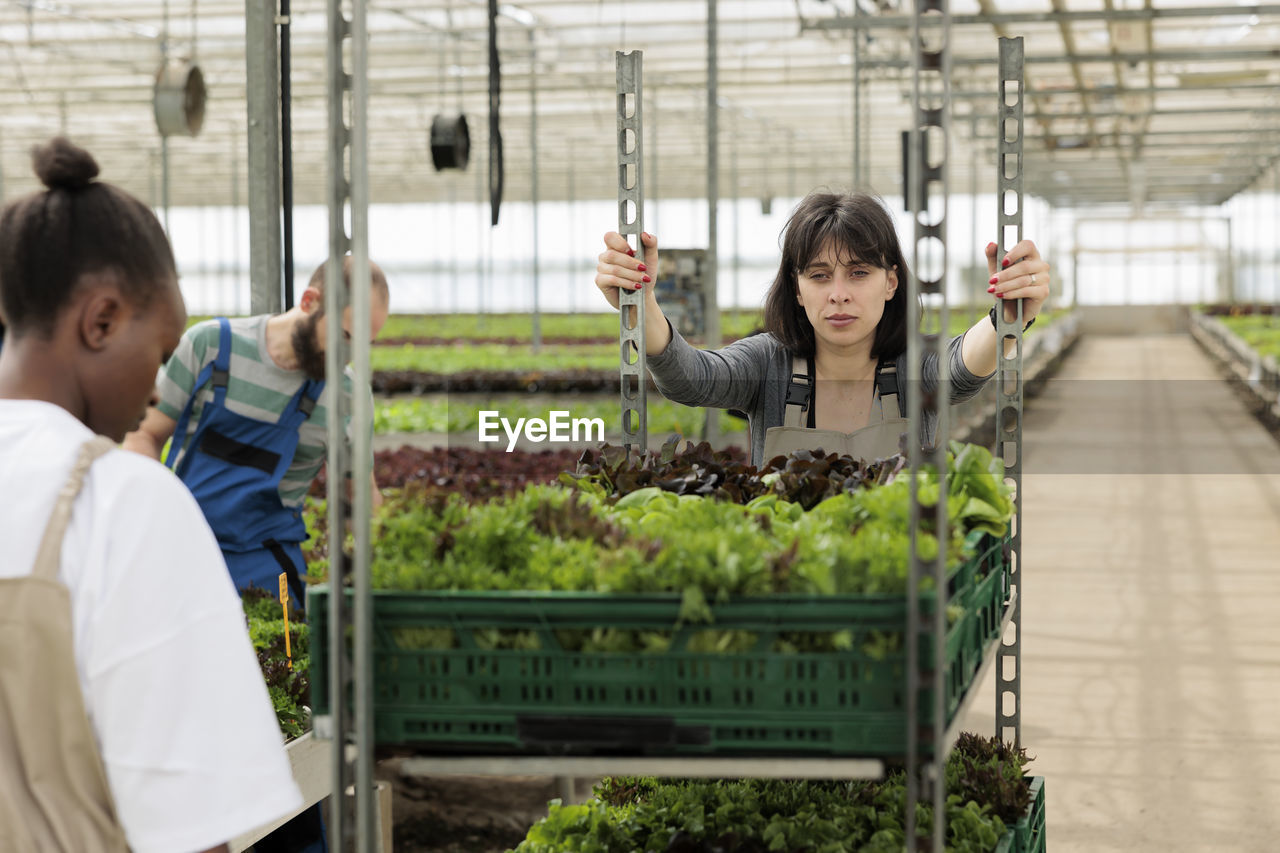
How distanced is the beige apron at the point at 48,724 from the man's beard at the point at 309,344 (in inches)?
67.7

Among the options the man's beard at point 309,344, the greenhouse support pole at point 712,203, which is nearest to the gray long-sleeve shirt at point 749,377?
the man's beard at point 309,344

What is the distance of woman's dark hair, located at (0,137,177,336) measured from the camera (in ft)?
4.11

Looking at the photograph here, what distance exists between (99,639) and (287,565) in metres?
2.07

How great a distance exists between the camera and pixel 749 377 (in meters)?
2.76

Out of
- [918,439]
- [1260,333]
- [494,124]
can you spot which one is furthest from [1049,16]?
[1260,333]

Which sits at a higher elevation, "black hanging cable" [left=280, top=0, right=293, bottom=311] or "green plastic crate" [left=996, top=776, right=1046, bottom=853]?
"black hanging cable" [left=280, top=0, right=293, bottom=311]

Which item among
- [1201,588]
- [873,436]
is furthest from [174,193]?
[873,436]

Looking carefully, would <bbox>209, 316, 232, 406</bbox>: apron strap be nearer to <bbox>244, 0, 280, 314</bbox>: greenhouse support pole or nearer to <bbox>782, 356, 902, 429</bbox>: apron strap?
<bbox>244, 0, 280, 314</bbox>: greenhouse support pole

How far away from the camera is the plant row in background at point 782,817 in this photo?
79.8 inches

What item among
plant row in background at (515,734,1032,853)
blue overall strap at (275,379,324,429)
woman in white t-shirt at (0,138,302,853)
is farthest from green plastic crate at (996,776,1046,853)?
blue overall strap at (275,379,324,429)

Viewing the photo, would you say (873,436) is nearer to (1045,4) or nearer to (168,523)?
(168,523)

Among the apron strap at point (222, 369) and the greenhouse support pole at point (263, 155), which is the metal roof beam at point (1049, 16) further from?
the apron strap at point (222, 369)

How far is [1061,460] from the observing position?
12.4 m

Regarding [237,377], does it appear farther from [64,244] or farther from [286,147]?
[64,244]
